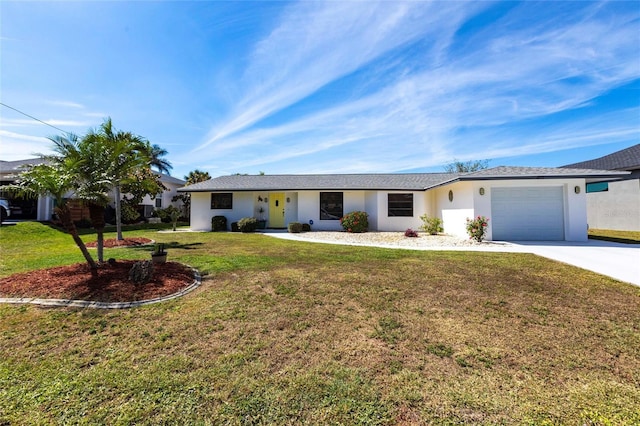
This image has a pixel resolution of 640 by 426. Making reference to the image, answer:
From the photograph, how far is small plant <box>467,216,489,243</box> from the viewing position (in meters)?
11.1

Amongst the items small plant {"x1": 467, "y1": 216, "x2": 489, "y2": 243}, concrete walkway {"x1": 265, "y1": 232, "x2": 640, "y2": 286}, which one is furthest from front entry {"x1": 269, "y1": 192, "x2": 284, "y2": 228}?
small plant {"x1": 467, "y1": 216, "x2": 489, "y2": 243}

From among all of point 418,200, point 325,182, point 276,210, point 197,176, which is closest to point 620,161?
point 418,200

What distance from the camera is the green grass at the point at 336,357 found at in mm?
2129

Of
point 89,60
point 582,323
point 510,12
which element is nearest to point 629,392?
point 582,323

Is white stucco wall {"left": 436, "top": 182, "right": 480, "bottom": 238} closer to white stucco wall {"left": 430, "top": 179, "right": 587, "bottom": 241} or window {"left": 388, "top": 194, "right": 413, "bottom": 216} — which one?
white stucco wall {"left": 430, "top": 179, "right": 587, "bottom": 241}

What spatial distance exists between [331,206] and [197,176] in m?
19.9

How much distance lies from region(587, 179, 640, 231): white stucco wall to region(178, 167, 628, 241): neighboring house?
7.96m

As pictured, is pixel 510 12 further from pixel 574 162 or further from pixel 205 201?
pixel 574 162

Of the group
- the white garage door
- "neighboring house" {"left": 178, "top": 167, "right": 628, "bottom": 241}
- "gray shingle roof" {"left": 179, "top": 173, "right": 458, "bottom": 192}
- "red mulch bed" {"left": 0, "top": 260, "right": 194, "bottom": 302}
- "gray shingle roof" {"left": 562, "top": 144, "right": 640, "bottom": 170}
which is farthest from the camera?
"gray shingle roof" {"left": 179, "top": 173, "right": 458, "bottom": 192}

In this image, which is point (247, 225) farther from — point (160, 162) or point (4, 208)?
point (160, 162)

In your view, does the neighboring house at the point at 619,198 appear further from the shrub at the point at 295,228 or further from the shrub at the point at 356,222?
the shrub at the point at 295,228

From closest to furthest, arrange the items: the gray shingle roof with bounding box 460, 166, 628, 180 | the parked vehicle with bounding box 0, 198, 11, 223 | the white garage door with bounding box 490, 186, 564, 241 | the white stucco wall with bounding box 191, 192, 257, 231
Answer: the gray shingle roof with bounding box 460, 166, 628, 180
the white garage door with bounding box 490, 186, 564, 241
the parked vehicle with bounding box 0, 198, 11, 223
the white stucco wall with bounding box 191, 192, 257, 231

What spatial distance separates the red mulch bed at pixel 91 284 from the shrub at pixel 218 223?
37.8 ft

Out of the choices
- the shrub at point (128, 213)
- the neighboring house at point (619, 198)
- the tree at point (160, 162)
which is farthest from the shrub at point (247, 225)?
the tree at point (160, 162)
